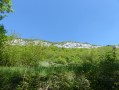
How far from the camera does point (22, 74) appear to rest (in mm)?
12383

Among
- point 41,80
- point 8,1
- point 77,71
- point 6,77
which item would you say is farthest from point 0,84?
point 8,1

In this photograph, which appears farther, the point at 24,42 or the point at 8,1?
the point at 24,42

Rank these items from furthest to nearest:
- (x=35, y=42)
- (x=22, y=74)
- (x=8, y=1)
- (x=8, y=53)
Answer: (x=35, y=42) → (x=8, y=53) → (x=8, y=1) → (x=22, y=74)

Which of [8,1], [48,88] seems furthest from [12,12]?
[48,88]

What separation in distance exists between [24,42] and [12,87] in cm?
2011

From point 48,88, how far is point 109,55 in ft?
8.57

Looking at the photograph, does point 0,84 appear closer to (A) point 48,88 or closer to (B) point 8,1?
(A) point 48,88

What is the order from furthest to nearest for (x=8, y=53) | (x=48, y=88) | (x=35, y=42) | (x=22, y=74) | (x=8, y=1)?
(x=35, y=42), (x=8, y=53), (x=8, y=1), (x=22, y=74), (x=48, y=88)

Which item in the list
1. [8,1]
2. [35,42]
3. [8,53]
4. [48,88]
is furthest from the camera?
[35,42]

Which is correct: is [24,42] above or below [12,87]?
above

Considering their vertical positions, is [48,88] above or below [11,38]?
below

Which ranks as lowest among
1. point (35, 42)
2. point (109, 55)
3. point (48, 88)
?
point (48, 88)

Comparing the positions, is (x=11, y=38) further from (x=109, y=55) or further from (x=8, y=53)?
(x=109, y=55)

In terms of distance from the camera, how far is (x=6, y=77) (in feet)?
41.5
